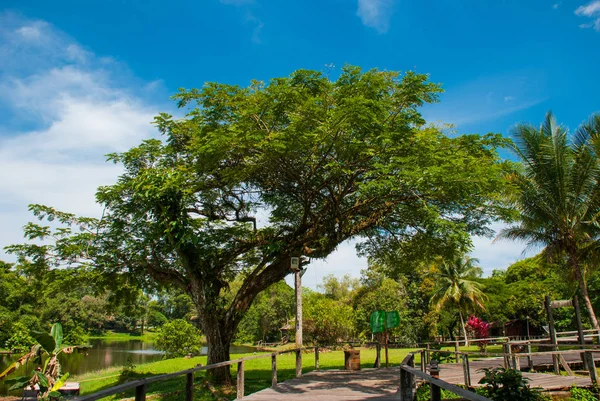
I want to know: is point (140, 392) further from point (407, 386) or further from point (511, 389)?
point (511, 389)

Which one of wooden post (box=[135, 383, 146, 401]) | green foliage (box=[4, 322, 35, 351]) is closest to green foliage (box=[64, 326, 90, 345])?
green foliage (box=[4, 322, 35, 351])

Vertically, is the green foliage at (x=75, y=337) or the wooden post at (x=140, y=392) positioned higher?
the wooden post at (x=140, y=392)

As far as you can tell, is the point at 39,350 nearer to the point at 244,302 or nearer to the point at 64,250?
the point at 64,250

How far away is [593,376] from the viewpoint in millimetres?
10430

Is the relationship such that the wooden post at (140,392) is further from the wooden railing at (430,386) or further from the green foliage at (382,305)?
the green foliage at (382,305)

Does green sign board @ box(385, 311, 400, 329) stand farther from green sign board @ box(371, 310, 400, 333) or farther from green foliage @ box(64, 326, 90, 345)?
green foliage @ box(64, 326, 90, 345)

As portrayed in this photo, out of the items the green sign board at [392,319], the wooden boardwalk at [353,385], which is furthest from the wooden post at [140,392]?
the green sign board at [392,319]

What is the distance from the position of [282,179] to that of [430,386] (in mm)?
8982

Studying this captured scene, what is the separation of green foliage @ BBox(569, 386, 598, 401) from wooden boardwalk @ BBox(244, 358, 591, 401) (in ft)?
0.75

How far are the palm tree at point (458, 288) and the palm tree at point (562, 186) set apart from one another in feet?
59.0

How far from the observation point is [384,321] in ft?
54.7

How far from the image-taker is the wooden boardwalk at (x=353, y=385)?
912 centimetres

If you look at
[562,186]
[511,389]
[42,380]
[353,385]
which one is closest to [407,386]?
[511,389]

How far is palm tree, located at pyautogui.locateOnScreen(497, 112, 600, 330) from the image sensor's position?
17.2 m
